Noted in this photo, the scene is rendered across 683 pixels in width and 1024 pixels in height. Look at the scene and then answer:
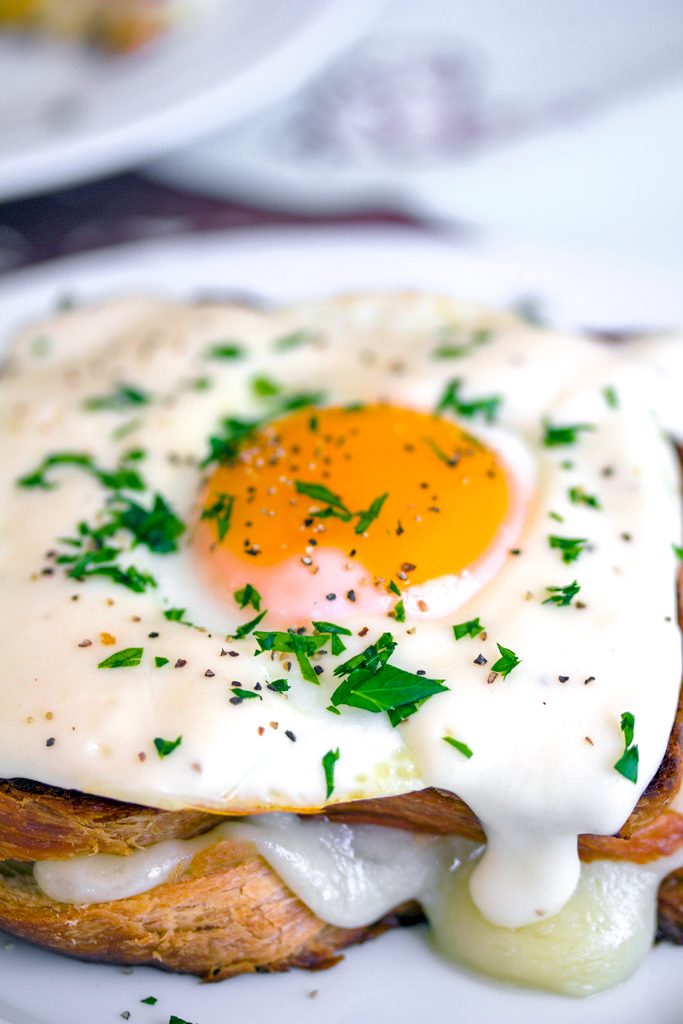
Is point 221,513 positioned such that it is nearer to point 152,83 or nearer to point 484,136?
point 152,83

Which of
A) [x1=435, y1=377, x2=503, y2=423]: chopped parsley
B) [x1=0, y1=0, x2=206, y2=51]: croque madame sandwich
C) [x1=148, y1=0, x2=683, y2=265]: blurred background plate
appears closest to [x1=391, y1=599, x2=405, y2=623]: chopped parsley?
[x1=435, y1=377, x2=503, y2=423]: chopped parsley

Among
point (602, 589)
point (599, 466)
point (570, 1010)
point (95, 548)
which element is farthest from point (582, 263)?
point (570, 1010)

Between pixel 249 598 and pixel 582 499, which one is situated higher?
pixel 582 499

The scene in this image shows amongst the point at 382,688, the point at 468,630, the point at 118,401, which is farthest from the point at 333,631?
the point at 118,401

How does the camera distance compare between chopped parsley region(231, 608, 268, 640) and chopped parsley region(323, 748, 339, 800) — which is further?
chopped parsley region(231, 608, 268, 640)

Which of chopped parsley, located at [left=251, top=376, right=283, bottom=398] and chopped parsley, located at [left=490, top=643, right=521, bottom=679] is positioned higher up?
chopped parsley, located at [left=251, top=376, right=283, bottom=398]

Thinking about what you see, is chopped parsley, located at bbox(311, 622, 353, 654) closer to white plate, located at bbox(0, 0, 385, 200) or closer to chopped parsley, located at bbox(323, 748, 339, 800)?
chopped parsley, located at bbox(323, 748, 339, 800)

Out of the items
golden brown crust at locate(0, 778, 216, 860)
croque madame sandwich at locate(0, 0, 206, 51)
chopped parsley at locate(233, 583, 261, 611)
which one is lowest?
golden brown crust at locate(0, 778, 216, 860)
